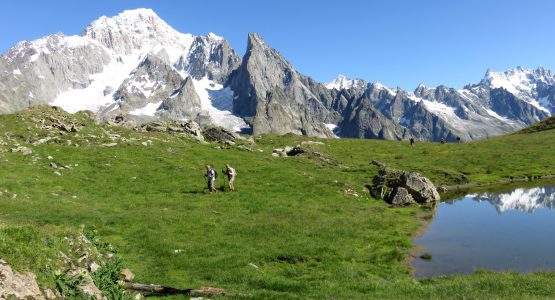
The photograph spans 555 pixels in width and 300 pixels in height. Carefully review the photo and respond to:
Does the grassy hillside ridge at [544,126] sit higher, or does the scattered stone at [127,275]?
the grassy hillside ridge at [544,126]

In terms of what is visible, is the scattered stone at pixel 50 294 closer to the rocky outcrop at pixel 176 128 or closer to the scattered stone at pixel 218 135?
the rocky outcrop at pixel 176 128

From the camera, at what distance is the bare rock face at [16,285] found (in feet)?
39.1

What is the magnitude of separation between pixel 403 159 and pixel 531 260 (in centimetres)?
6065

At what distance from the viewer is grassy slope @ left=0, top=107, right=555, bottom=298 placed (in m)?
21.3

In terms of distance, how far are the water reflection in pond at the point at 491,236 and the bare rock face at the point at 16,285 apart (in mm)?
19804

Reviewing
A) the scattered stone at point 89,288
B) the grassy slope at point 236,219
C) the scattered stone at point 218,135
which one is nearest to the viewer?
the scattered stone at point 89,288

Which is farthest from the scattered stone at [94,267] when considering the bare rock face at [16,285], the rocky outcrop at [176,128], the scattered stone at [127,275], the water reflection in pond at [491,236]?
the rocky outcrop at [176,128]

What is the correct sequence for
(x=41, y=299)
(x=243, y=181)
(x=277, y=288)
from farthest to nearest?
(x=243, y=181) → (x=277, y=288) → (x=41, y=299)

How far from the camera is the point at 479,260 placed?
28.0 metres

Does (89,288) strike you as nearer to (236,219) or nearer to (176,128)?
(236,219)

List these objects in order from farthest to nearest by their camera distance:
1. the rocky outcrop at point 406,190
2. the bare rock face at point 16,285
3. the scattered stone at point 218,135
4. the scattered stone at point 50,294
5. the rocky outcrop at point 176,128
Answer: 1. the scattered stone at point 218,135
2. the rocky outcrop at point 176,128
3. the rocky outcrop at point 406,190
4. the scattered stone at point 50,294
5. the bare rock face at point 16,285

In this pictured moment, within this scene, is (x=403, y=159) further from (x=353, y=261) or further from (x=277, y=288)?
(x=277, y=288)

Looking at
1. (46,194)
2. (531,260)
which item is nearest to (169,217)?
(46,194)

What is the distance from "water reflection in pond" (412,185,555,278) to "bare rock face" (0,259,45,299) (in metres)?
19.8
